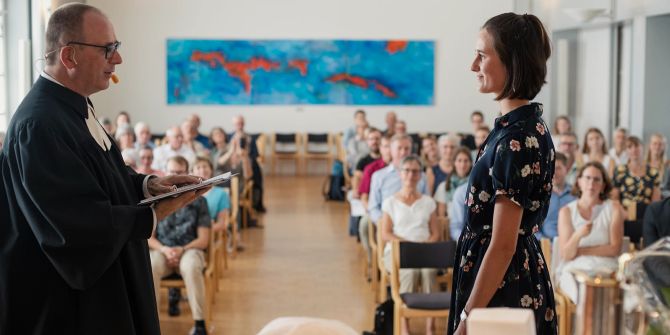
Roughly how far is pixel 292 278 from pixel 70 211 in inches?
246

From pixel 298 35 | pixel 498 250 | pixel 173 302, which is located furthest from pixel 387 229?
pixel 298 35

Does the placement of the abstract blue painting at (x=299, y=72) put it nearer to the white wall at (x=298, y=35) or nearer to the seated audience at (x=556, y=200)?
the white wall at (x=298, y=35)

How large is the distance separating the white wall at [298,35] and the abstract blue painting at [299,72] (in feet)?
0.50

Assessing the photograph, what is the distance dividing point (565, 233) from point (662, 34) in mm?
8861

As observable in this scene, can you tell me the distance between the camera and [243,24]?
18.2 meters

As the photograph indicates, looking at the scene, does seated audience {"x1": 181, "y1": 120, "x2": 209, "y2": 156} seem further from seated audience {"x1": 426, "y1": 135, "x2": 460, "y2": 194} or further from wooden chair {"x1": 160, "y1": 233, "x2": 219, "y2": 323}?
wooden chair {"x1": 160, "y1": 233, "x2": 219, "y2": 323}

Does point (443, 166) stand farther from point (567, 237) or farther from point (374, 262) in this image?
point (567, 237)

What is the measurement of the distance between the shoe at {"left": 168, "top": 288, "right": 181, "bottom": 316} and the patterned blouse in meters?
4.28

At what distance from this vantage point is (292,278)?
28.7 feet

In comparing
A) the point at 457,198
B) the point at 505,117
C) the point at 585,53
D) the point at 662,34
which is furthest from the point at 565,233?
the point at 585,53

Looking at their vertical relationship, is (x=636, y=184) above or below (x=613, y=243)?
above

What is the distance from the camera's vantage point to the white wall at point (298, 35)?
1794cm

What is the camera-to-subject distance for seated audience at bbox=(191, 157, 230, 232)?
802cm

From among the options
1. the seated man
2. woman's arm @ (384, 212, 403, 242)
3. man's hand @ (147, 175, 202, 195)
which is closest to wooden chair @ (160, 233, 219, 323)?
the seated man
